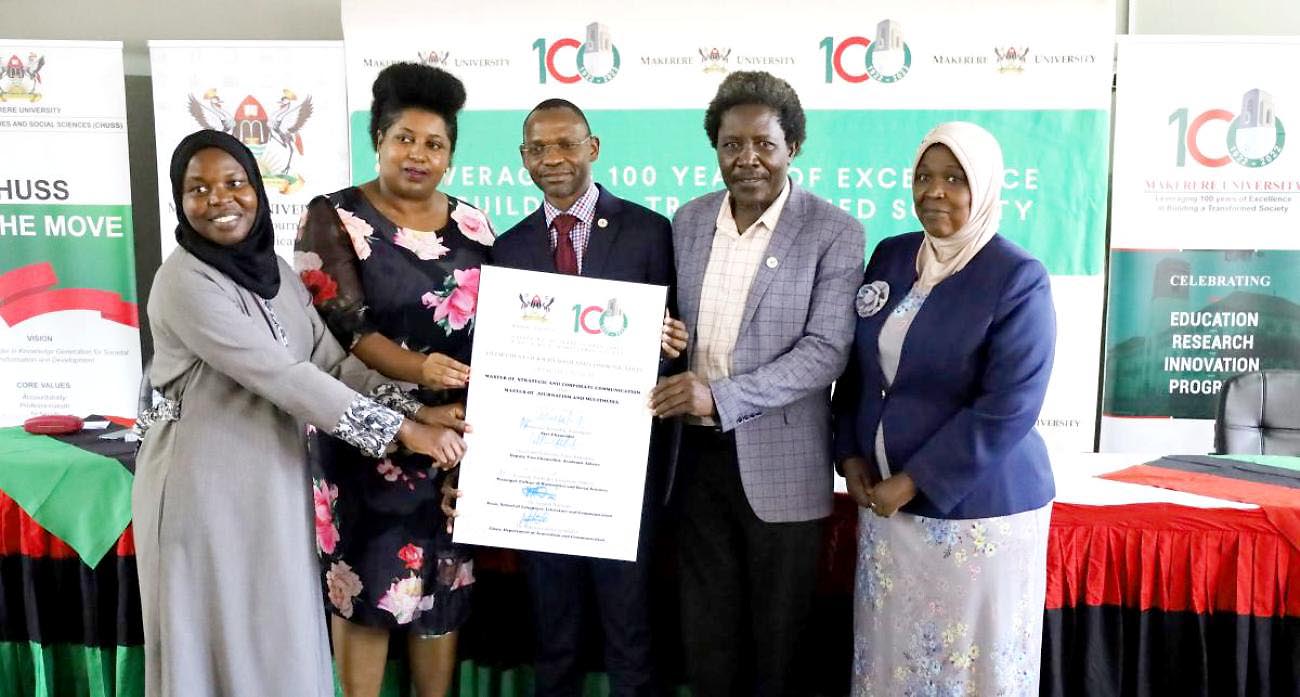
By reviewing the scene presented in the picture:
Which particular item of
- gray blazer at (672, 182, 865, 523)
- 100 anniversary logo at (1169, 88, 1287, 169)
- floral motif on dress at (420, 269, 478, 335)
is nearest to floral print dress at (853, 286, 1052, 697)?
Result: gray blazer at (672, 182, 865, 523)

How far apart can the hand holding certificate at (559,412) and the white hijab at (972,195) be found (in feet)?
1.90

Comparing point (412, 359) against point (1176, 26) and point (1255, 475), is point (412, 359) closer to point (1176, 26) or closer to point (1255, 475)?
point (1255, 475)

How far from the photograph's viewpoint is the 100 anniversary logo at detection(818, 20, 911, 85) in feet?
14.2

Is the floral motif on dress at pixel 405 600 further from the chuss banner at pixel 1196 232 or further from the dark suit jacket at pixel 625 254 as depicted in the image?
the chuss banner at pixel 1196 232

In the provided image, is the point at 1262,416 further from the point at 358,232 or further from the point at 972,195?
the point at 358,232

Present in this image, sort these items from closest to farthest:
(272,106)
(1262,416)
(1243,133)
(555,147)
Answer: (555,147) < (1262,416) < (1243,133) < (272,106)

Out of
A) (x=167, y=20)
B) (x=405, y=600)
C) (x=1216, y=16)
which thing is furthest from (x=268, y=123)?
(x=1216, y=16)

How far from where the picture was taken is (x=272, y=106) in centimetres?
457

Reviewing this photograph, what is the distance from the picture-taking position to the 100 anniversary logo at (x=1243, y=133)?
4266 millimetres

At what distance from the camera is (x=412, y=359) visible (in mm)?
1939

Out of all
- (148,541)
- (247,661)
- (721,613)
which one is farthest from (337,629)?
(721,613)

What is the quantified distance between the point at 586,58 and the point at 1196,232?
3.15 meters

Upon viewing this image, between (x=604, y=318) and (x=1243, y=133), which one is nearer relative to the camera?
(x=604, y=318)

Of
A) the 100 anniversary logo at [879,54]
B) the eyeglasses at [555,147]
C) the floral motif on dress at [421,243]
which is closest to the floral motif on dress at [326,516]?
the floral motif on dress at [421,243]
